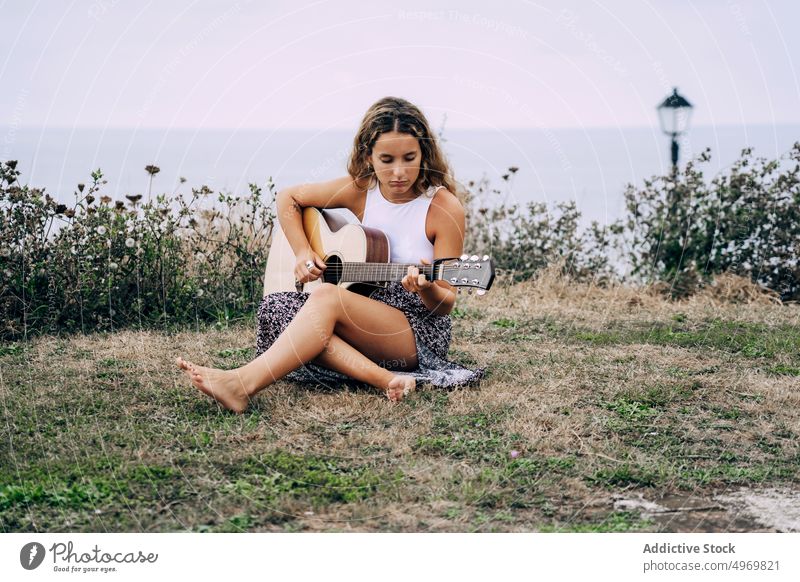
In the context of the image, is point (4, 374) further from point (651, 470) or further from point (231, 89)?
point (651, 470)

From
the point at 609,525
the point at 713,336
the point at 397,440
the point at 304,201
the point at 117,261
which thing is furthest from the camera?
the point at 117,261

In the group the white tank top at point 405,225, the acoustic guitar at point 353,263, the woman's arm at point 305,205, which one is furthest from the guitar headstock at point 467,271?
the woman's arm at point 305,205

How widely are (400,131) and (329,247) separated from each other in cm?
75

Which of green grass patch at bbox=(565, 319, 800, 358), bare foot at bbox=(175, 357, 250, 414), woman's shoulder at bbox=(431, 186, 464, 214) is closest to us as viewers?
bare foot at bbox=(175, 357, 250, 414)

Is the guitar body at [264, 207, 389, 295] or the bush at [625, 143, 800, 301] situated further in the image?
the bush at [625, 143, 800, 301]

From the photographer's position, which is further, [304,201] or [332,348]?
[304,201]

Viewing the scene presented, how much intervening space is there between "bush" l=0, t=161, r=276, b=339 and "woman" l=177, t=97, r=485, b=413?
167cm

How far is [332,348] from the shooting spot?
4336 mm

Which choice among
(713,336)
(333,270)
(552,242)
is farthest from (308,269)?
(552,242)

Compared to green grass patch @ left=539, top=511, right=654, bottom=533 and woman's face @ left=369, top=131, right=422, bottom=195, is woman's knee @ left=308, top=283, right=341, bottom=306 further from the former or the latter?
green grass patch @ left=539, top=511, right=654, bottom=533

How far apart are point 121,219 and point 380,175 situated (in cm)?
222

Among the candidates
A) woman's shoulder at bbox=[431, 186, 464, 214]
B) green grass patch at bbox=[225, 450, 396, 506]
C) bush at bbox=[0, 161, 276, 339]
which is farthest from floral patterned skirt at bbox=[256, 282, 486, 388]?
bush at bbox=[0, 161, 276, 339]

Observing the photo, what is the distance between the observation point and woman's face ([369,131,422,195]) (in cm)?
441

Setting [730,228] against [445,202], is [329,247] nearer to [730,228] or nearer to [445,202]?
[445,202]
